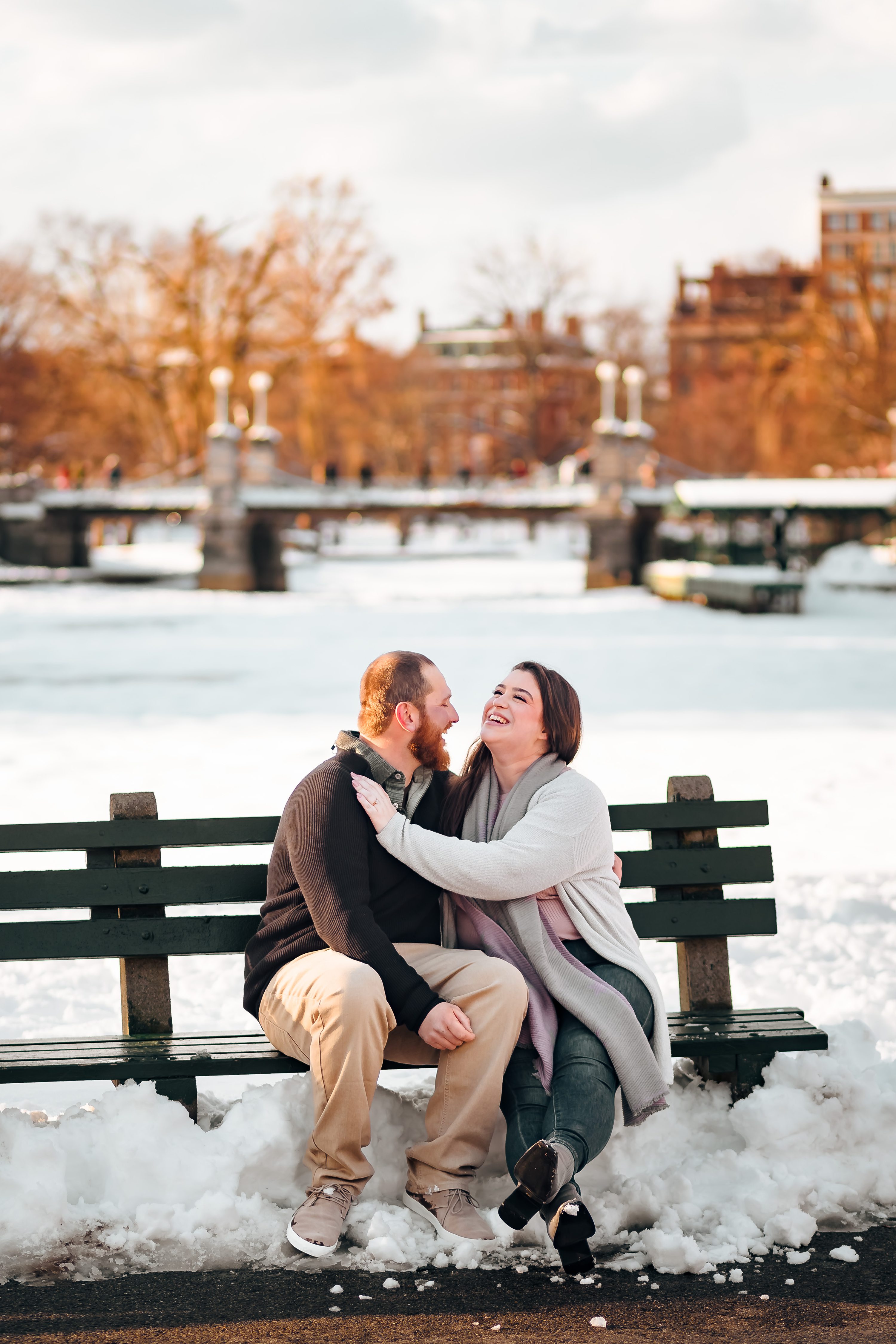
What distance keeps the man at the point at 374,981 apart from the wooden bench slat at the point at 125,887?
15 cm

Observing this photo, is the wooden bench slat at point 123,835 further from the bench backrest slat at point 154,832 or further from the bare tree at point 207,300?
the bare tree at point 207,300

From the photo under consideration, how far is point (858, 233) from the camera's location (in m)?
111

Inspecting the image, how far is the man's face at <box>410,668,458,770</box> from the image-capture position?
3828mm

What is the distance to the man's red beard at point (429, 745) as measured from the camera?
3.85m

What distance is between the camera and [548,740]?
3.96 meters

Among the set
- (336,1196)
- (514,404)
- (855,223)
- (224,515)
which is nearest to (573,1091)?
(336,1196)

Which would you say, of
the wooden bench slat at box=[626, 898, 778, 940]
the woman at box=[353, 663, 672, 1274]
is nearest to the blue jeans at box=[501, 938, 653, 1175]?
the woman at box=[353, 663, 672, 1274]

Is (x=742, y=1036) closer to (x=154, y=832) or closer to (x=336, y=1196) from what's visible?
(x=336, y=1196)

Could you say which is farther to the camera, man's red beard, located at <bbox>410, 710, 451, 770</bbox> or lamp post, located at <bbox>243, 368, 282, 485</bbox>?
lamp post, located at <bbox>243, 368, 282, 485</bbox>

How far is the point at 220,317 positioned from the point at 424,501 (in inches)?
609

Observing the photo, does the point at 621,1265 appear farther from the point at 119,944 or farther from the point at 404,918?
the point at 119,944

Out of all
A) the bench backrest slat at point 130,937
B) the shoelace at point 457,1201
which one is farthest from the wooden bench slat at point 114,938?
the shoelace at point 457,1201

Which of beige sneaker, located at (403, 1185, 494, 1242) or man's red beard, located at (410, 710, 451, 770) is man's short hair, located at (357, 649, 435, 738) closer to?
man's red beard, located at (410, 710, 451, 770)

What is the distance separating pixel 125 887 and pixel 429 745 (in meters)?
0.85
